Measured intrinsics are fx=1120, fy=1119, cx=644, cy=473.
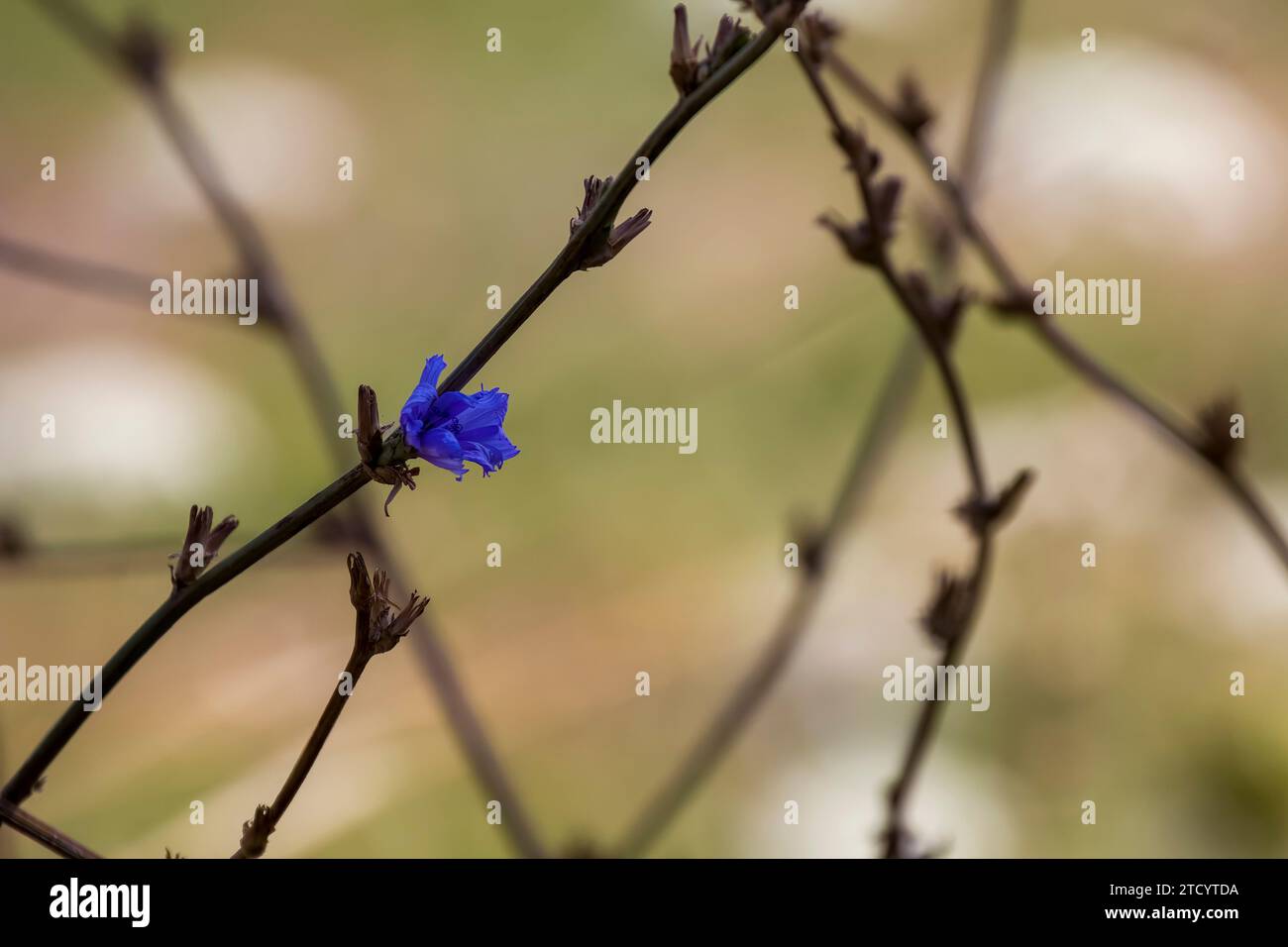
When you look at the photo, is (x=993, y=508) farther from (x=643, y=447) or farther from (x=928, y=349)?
(x=643, y=447)

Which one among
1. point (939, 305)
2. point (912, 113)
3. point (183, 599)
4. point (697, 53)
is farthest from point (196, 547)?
point (912, 113)

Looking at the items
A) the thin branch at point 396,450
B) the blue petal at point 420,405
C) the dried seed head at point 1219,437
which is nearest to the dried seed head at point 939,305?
the dried seed head at point 1219,437

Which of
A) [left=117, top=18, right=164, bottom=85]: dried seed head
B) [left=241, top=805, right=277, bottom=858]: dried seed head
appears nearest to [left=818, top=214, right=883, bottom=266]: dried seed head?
[left=241, top=805, right=277, bottom=858]: dried seed head

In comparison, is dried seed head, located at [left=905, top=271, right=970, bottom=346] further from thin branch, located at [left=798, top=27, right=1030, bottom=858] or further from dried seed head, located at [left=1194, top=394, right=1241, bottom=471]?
dried seed head, located at [left=1194, top=394, right=1241, bottom=471]

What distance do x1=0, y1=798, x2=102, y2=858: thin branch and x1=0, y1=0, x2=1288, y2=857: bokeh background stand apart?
5.78 ft

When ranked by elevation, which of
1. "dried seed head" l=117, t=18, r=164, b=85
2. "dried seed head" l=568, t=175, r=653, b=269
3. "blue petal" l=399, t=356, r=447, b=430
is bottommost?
"blue petal" l=399, t=356, r=447, b=430

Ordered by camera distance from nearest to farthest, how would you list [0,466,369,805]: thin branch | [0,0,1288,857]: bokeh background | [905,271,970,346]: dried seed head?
[0,466,369,805]: thin branch, [905,271,970,346]: dried seed head, [0,0,1288,857]: bokeh background

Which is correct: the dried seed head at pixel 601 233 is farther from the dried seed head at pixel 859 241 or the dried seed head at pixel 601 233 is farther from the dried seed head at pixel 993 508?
the dried seed head at pixel 993 508

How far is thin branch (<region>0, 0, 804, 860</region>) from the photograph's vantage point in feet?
2.31

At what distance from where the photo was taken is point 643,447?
3.40 meters

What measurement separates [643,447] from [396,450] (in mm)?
2625
